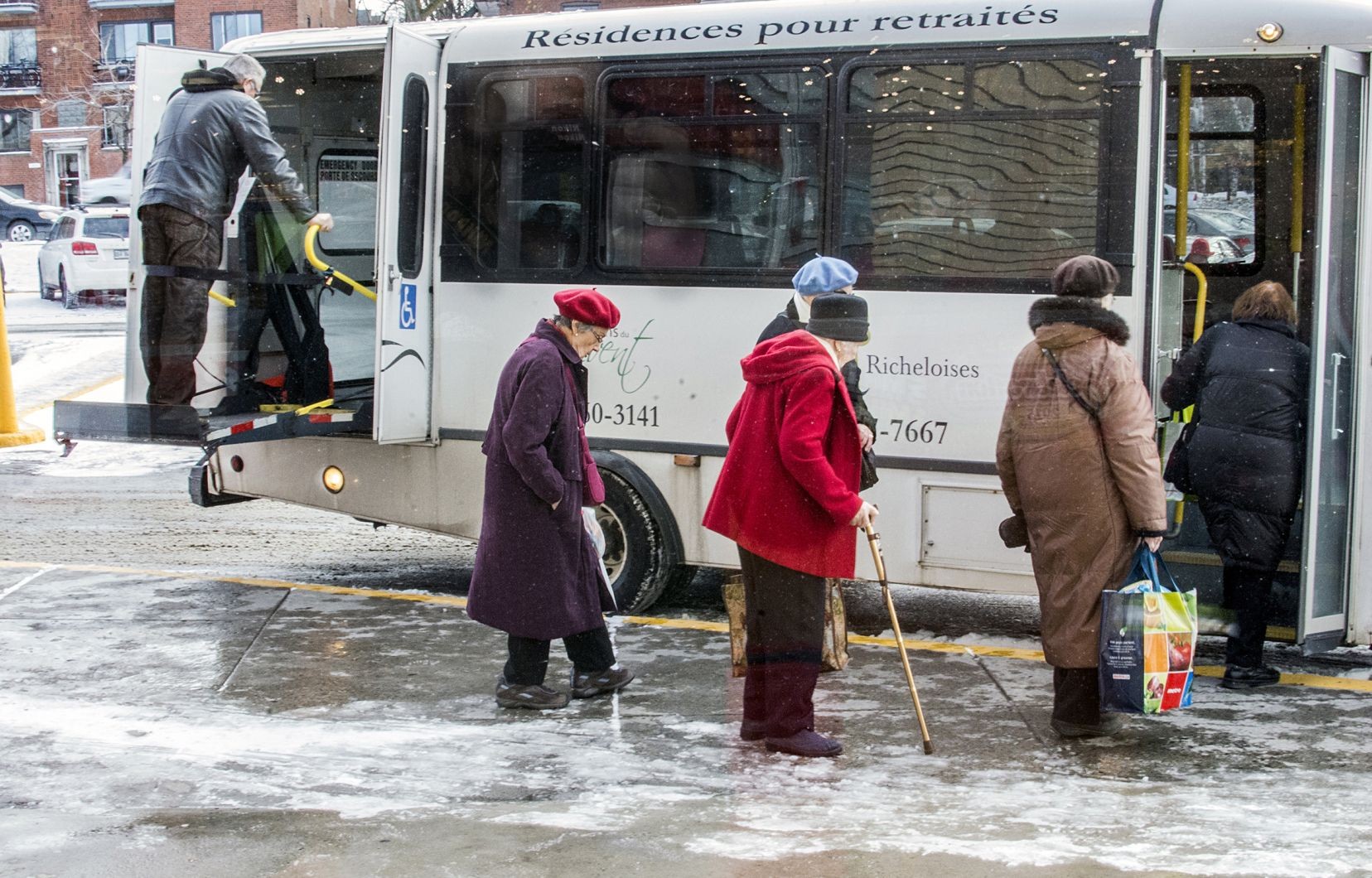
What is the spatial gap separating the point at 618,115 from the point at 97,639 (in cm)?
348

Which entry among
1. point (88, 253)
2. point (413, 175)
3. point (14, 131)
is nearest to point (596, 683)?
point (413, 175)

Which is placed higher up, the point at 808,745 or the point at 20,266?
the point at 20,266

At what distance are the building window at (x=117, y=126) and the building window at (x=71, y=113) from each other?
13.2 ft

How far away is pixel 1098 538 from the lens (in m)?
5.26

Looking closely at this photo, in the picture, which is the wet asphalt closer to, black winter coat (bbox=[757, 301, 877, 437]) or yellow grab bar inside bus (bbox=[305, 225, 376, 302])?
black winter coat (bbox=[757, 301, 877, 437])

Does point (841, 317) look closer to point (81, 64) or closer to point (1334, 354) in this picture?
point (1334, 354)

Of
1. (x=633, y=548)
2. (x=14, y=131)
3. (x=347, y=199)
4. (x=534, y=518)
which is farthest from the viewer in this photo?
(x=14, y=131)

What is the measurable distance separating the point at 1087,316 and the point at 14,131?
47.5 meters

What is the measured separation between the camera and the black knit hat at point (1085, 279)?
531 cm

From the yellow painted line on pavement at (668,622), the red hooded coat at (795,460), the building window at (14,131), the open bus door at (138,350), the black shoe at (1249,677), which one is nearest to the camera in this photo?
the red hooded coat at (795,460)

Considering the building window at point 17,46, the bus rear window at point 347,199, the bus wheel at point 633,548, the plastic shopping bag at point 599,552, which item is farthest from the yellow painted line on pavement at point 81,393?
the building window at point 17,46

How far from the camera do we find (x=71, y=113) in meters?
42.2

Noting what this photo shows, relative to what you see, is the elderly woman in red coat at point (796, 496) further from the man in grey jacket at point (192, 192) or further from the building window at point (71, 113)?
the building window at point (71, 113)

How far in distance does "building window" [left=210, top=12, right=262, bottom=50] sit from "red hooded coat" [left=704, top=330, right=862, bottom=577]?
35827 mm
